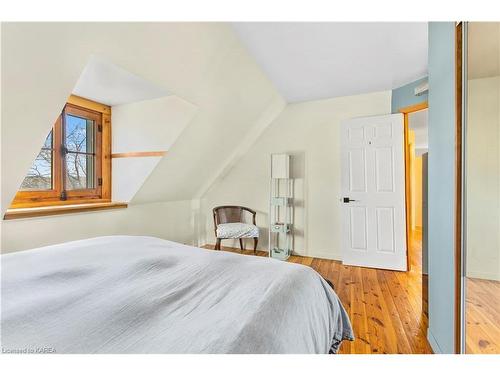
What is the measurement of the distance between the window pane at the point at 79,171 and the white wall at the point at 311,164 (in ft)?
6.88

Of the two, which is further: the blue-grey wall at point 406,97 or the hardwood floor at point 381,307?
the blue-grey wall at point 406,97

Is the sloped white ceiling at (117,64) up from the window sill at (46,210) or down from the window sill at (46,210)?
up

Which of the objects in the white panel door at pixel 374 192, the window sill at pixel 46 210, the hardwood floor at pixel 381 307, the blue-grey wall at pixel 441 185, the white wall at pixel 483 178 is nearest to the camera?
the white wall at pixel 483 178

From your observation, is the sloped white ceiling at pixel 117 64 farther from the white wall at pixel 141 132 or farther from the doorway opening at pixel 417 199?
the doorway opening at pixel 417 199

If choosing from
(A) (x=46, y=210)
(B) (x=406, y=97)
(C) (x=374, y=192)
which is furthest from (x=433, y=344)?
(A) (x=46, y=210)

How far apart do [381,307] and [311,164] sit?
6.67 ft

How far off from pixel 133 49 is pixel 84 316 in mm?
1641

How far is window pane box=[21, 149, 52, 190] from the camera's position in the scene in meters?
2.35

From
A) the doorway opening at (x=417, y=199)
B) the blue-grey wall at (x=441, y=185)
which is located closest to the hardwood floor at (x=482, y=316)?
the blue-grey wall at (x=441, y=185)

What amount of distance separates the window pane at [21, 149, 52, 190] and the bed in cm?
137

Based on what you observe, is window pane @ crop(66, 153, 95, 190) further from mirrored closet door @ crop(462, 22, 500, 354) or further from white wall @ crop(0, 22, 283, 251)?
mirrored closet door @ crop(462, 22, 500, 354)

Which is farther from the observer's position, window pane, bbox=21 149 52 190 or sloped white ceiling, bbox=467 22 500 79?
window pane, bbox=21 149 52 190

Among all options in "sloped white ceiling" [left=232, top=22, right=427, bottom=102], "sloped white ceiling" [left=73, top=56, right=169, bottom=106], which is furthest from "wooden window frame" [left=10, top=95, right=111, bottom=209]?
"sloped white ceiling" [left=232, top=22, right=427, bottom=102]

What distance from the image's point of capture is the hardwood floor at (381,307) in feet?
5.52
